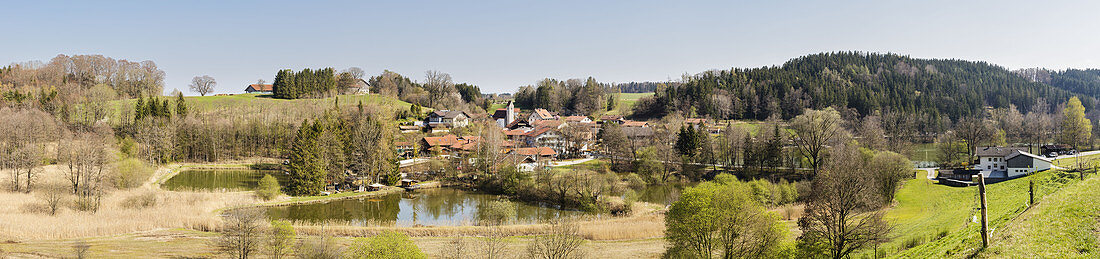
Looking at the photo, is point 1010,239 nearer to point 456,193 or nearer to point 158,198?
point 456,193

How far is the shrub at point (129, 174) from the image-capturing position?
3441 cm

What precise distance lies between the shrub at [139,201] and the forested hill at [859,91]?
7880cm

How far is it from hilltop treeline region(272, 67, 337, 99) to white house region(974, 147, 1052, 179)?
8705cm

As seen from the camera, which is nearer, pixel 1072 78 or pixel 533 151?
pixel 533 151

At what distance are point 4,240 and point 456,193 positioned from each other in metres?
26.2

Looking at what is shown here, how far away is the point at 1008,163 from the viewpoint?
36969mm

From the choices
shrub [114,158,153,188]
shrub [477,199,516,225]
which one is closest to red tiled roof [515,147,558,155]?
shrub [477,199,516,225]

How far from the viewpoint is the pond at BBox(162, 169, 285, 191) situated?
39594 millimetres

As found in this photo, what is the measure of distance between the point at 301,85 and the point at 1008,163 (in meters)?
94.4

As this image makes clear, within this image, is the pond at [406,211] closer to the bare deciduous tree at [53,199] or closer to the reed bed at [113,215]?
the reed bed at [113,215]

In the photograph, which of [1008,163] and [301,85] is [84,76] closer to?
[301,85]

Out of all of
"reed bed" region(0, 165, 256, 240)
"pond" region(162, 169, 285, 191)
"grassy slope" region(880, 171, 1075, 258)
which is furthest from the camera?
"pond" region(162, 169, 285, 191)

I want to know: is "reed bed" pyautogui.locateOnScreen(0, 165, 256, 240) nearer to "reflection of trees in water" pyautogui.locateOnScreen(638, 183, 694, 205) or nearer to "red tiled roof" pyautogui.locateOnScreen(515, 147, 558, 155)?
"red tiled roof" pyautogui.locateOnScreen(515, 147, 558, 155)

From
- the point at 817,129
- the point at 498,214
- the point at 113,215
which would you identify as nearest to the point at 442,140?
the point at 498,214
